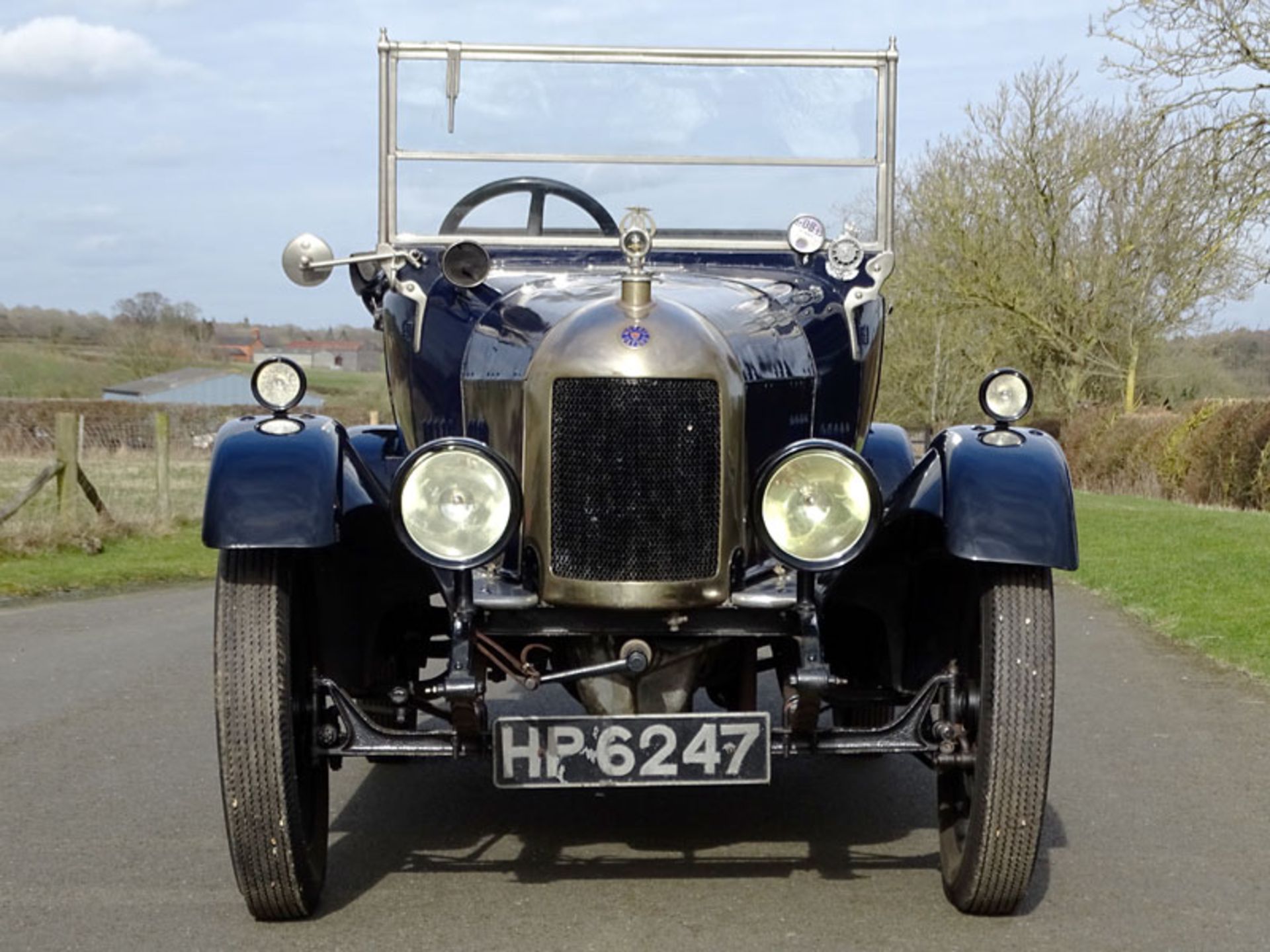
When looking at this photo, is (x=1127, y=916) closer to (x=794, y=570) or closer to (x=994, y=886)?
(x=994, y=886)

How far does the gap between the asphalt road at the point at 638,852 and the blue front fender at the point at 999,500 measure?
954mm

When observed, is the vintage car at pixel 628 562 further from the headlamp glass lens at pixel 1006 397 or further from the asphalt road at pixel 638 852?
the asphalt road at pixel 638 852

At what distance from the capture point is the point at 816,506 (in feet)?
13.8

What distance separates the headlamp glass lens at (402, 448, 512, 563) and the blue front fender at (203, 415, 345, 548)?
0.25 m

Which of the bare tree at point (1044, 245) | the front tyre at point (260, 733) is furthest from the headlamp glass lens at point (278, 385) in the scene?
the bare tree at point (1044, 245)

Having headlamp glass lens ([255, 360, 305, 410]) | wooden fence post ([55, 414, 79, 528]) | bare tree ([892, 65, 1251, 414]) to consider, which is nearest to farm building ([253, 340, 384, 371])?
bare tree ([892, 65, 1251, 414])

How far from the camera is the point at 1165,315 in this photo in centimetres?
3266

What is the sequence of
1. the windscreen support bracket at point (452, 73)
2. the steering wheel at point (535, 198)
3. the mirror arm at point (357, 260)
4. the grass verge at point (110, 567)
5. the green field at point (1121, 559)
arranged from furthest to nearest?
the grass verge at point (110, 567)
the green field at point (1121, 559)
the windscreen support bracket at point (452, 73)
the steering wheel at point (535, 198)
the mirror arm at point (357, 260)

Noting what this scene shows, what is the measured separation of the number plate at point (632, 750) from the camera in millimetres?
4148

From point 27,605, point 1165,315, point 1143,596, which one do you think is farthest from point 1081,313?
point 27,605

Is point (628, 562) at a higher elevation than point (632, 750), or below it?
higher

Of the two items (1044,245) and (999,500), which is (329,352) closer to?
(1044,245)

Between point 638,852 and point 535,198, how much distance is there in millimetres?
Result: 2384

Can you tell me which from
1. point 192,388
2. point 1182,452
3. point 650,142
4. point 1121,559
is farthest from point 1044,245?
point 192,388
